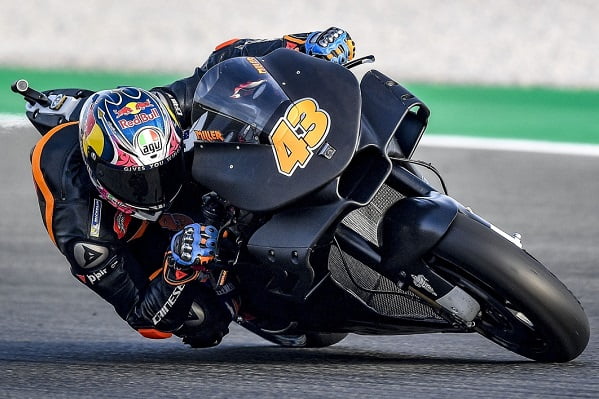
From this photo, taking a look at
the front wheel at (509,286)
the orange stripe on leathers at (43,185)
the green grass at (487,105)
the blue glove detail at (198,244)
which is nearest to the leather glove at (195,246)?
the blue glove detail at (198,244)

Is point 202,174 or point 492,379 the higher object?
point 202,174

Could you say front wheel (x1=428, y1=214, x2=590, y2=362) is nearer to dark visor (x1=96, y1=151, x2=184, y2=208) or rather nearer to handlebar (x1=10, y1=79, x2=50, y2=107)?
dark visor (x1=96, y1=151, x2=184, y2=208)

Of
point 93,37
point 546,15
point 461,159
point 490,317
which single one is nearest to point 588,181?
point 461,159

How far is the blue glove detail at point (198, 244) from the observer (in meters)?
4.36

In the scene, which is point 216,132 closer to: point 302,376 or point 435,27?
point 302,376

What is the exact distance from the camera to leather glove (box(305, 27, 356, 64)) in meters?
4.79

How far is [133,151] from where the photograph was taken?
4434 millimetres

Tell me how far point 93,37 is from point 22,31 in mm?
838

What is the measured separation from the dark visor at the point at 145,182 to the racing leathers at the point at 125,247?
8cm

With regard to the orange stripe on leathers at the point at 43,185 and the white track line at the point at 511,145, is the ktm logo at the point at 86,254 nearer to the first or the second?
the orange stripe on leathers at the point at 43,185

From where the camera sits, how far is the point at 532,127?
11.1 metres

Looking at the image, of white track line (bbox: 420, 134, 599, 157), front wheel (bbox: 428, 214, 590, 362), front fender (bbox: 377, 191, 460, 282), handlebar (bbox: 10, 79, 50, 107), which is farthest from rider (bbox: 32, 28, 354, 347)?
white track line (bbox: 420, 134, 599, 157)

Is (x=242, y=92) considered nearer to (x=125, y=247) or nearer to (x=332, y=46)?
(x=332, y=46)

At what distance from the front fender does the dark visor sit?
0.86 m
